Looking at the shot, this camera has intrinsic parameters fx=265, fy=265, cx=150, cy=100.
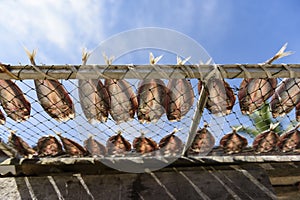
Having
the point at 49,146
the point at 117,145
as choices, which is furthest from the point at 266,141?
the point at 49,146

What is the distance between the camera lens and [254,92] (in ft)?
8.20

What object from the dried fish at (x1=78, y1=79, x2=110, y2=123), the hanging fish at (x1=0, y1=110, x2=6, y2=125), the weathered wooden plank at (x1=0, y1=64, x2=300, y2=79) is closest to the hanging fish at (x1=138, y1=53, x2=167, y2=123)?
the weathered wooden plank at (x1=0, y1=64, x2=300, y2=79)

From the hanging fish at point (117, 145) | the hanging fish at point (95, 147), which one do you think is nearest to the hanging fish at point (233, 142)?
the hanging fish at point (117, 145)

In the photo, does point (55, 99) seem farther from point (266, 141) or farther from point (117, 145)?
point (266, 141)

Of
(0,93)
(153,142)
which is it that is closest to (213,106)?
(153,142)

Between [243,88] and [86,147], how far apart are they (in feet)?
6.05

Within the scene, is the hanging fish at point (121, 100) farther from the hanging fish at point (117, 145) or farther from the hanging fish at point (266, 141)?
the hanging fish at point (266, 141)

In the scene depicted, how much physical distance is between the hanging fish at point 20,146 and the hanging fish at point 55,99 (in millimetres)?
681

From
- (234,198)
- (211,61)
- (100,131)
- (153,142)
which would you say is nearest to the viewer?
(211,61)

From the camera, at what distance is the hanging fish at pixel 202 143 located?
2996mm

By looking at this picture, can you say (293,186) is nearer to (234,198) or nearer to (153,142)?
(234,198)

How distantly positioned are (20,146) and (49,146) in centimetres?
31

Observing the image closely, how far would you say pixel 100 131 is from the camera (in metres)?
2.87

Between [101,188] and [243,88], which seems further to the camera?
[101,188]
